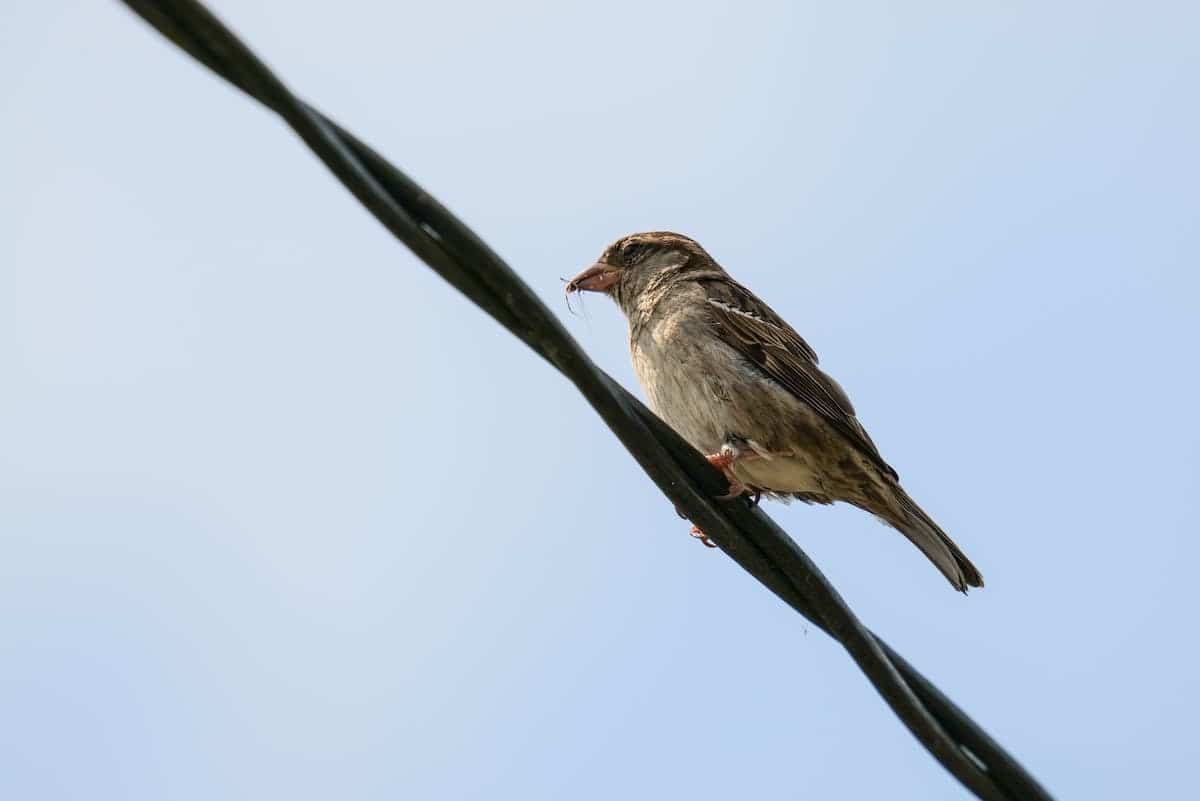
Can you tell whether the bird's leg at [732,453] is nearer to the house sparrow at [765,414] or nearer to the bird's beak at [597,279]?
the house sparrow at [765,414]

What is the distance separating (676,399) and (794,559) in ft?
8.85

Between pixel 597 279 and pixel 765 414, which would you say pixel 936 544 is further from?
pixel 597 279

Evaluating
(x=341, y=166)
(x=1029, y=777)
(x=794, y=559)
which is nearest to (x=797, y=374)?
(x=794, y=559)

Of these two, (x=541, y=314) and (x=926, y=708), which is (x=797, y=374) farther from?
(x=541, y=314)

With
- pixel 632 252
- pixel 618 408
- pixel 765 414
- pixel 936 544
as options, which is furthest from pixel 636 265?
pixel 618 408

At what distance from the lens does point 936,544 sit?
645 centimetres

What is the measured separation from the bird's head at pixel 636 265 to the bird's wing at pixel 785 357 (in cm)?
40

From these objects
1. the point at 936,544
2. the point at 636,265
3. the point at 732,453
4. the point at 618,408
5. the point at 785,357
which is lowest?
the point at 618,408

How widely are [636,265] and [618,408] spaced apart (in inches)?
163

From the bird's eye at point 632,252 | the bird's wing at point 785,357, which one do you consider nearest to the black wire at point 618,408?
the bird's wing at point 785,357

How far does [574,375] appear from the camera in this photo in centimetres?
343

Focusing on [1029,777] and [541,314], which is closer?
[541,314]

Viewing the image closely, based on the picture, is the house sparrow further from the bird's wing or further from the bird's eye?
the bird's eye

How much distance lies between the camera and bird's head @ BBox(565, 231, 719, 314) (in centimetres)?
751
